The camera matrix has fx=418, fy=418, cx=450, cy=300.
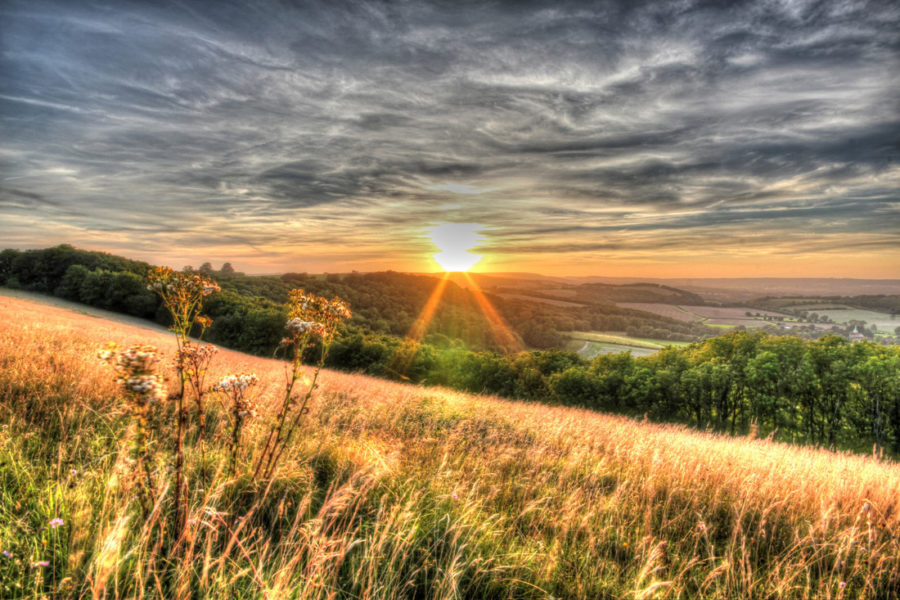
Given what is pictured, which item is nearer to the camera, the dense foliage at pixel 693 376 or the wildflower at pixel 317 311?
the wildflower at pixel 317 311

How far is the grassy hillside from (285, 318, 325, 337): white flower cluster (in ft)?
3.91

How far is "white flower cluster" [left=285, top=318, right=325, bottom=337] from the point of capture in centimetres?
331

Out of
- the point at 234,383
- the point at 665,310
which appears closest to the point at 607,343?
the point at 665,310

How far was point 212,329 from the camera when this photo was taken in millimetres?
51125

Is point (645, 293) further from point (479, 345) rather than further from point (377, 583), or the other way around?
point (377, 583)

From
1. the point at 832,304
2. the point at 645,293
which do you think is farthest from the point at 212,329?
the point at 832,304

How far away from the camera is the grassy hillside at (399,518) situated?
99.7 inches

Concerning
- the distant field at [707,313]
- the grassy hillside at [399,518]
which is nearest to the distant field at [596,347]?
the distant field at [707,313]

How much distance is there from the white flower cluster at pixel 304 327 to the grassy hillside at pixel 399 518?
3.91 ft

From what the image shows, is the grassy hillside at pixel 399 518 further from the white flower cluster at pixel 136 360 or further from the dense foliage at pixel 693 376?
the dense foliage at pixel 693 376

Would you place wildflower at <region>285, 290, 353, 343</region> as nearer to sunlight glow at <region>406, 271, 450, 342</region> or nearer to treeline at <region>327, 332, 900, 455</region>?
treeline at <region>327, 332, 900, 455</region>

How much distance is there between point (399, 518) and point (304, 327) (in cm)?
165

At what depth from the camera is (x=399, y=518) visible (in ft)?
10.5

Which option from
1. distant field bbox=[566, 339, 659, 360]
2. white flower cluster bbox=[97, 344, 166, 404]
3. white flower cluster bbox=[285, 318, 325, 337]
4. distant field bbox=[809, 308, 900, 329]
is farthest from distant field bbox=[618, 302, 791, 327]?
white flower cluster bbox=[97, 344, 166, 404]
